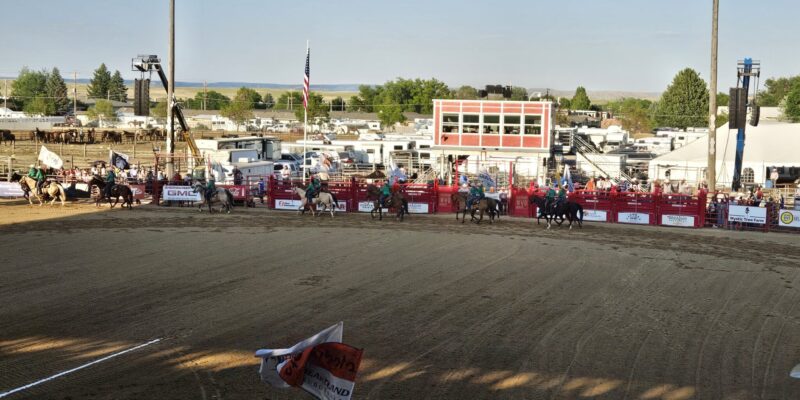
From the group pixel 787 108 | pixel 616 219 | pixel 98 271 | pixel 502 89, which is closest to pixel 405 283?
pixel 98 271

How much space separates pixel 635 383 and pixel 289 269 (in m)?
9.90

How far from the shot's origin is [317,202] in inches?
1174

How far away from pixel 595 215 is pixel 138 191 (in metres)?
17.9

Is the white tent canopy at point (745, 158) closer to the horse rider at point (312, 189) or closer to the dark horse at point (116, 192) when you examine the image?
the horse rider at point (312, 189)

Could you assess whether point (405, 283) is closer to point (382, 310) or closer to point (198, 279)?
Answer: point (382, 310)

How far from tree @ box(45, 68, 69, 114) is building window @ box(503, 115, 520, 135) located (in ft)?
288

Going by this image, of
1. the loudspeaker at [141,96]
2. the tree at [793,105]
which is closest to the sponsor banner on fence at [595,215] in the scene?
the loudspeaker at [141,96]

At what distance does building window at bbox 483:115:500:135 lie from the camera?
47.2 m

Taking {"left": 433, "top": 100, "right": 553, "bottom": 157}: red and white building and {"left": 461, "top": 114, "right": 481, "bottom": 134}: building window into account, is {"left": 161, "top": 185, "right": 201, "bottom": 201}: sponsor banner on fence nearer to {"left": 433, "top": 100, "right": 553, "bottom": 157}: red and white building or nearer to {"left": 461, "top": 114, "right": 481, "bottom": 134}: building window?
{"left": 433, "top": 100, "right": 553, "bottom": 157}: red and white building

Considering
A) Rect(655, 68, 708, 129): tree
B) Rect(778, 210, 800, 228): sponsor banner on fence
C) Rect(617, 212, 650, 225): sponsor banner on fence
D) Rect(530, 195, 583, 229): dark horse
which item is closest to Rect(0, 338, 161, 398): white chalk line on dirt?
Rect(530, 195, 583, 229): dark horse

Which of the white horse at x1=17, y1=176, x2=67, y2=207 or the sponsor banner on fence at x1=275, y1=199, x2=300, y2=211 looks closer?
the white horse at x1=17, y1=176, x2=67, y2=207

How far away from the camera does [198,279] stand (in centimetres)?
1777

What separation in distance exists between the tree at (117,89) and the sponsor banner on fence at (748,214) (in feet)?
516

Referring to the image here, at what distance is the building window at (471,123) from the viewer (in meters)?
47.4
